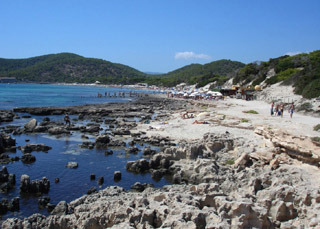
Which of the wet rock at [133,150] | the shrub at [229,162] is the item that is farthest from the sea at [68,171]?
the shrub at [229,162]

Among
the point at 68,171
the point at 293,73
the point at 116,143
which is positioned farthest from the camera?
the point at 293,73

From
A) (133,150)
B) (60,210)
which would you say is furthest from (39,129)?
(60,210)

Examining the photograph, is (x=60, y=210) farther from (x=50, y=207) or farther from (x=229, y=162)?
(x=229, y=162)

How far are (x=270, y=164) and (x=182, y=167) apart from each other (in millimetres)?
5097

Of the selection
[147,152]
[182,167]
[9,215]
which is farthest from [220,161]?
[9,215]

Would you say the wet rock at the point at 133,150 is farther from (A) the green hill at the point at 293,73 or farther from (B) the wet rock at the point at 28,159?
(A) the green hill at the point at 293,73

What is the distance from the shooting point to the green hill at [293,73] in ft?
152

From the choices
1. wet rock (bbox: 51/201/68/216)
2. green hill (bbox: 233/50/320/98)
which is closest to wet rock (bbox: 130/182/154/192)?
wet rock (bbox: 51/201/68/216)

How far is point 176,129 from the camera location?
30188mm

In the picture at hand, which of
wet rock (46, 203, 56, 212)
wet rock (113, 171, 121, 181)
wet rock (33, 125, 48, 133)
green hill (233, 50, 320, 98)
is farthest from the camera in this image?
green hill (233, 50, 320, 98)

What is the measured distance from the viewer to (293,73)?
66.0 m

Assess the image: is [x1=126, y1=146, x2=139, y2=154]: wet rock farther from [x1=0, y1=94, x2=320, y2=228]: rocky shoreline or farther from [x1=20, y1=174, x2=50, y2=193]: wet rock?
[x1=20, y1=174, x2=50, y2=193]: wet rock

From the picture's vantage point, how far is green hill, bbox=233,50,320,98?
152 ft

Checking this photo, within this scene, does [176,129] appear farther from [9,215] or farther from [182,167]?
[9,215]
